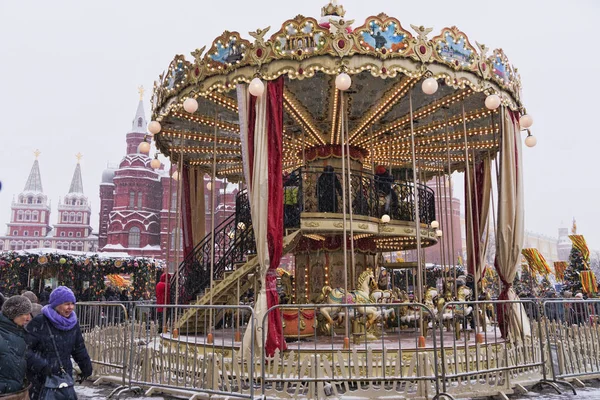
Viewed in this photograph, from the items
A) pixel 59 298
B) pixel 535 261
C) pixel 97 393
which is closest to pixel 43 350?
pixel 59 298

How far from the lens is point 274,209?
830 centimetres

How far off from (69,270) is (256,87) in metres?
20.5

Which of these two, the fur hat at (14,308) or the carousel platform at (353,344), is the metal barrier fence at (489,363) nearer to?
the carousel platform at (353,344)

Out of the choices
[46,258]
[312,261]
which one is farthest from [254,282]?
[46,258]

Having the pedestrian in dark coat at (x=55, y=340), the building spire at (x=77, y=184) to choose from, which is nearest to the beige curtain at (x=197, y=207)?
the pedestrian in dark coat at (x=55, y=340)

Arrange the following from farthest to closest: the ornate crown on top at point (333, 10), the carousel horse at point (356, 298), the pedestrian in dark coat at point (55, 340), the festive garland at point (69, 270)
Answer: the festive garland at point (69, 270)
the ornate crown on top at point (333, 10)
the carousel horse at point (356, 298)
the pedestrian in dark coat at point (55, 340)

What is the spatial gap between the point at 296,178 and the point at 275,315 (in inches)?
170

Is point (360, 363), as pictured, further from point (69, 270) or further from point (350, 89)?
point (69, 270)

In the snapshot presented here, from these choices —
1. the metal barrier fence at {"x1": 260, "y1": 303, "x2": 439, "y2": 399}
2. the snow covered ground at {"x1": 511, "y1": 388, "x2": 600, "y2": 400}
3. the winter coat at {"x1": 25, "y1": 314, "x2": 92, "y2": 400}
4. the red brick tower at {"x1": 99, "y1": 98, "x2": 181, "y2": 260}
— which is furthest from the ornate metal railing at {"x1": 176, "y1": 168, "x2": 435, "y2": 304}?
the red brick tower at {"x1": 99, "y1": 98, "x2": 181, "y2": 260}

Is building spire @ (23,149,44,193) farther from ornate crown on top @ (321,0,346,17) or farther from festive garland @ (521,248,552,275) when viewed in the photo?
ornate crown on top @ (321,0,346,17)

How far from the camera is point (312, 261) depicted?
12172 mm

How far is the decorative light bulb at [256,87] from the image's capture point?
8250 millimetres

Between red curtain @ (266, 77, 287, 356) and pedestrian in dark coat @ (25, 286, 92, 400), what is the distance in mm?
3572

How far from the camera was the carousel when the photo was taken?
28.0 feet
